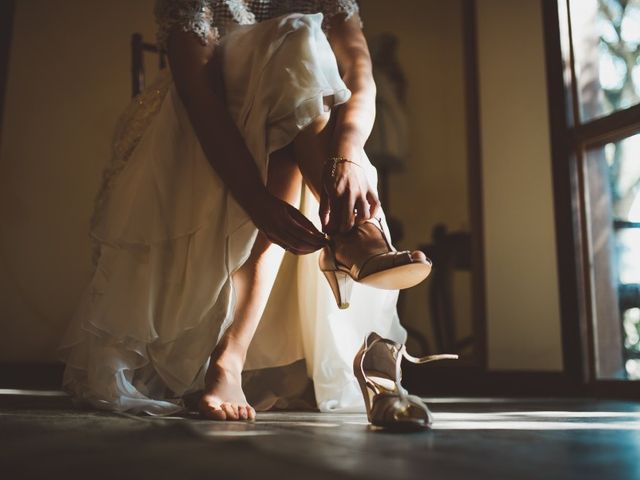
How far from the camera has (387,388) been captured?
0.76 meters

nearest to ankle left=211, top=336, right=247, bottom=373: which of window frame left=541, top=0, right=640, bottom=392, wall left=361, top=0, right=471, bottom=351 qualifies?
window frame left=541, top=0, right=640, bottom=392

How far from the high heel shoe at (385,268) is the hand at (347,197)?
0.05 ft

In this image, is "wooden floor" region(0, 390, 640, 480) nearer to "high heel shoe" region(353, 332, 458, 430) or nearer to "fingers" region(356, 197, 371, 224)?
"high heel shoe" region(353, 332, 458, 430)

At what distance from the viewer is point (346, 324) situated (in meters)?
1.16

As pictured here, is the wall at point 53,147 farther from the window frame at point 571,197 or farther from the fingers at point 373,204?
the fingers at point 373,204

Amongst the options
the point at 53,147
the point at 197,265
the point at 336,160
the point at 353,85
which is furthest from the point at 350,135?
the point at 53,147

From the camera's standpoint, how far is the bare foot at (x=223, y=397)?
2.76 ft

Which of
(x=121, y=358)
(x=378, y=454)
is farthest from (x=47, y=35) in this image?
(x=378, y=454)

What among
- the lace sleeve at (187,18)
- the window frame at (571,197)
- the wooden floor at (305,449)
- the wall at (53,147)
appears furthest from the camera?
the wall at (53,147)

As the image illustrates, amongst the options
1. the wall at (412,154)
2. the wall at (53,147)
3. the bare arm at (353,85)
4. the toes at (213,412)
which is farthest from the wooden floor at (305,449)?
the wall at (53,147)

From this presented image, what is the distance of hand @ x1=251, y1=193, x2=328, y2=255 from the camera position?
852 millimetres

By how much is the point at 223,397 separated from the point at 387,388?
0.82 ft

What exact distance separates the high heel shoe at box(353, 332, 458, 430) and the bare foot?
170 mm

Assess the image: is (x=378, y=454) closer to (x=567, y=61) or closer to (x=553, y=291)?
(x=553, y=291)
